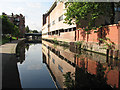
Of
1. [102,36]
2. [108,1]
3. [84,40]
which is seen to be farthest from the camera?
[84,40]

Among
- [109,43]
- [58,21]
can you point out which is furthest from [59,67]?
[58,21]

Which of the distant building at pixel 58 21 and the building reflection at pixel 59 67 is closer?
the building reflection at pixel 59 67

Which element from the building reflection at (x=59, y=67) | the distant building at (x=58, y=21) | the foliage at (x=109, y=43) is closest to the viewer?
the building reflection at (x=59, y=67)

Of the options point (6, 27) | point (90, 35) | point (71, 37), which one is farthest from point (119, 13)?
point (6, 27)

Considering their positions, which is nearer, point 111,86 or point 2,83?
point 2,83

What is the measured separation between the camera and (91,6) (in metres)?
16.0

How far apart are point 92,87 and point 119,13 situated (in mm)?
26902

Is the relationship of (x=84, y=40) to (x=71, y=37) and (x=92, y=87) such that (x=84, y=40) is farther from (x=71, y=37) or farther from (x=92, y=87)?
(x=92, y=87)

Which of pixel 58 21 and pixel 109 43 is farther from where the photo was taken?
pixel 58 21

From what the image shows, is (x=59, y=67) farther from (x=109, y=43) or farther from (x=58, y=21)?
(x=58, y=21)

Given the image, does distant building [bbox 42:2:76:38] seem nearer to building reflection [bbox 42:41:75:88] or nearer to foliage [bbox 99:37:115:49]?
foliage [bbox 99:37:115:49]

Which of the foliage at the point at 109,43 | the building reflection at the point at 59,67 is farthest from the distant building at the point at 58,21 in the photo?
the building reflection at the point at 59,67

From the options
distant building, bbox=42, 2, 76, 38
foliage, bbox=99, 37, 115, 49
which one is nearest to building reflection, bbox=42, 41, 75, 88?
foliage, bbox=99, 37, 115, 49

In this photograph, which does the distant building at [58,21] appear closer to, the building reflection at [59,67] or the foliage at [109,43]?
the foliage at [109,43]
